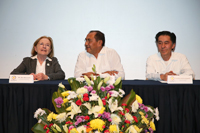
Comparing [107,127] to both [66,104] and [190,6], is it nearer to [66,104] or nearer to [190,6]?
[66,104]

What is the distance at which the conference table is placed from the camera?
215cm

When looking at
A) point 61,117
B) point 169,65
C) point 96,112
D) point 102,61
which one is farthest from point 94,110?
point 169,65

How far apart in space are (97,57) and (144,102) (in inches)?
48.9

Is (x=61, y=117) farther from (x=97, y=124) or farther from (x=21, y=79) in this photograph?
(x=21, y=79)

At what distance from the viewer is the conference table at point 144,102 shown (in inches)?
84.5

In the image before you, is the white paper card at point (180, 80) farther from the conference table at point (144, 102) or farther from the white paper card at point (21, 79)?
the white paper card at point (21, 79)

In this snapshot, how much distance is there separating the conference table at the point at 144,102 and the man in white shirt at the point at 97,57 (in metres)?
0.86

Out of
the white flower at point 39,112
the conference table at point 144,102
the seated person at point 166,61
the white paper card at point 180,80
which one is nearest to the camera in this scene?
the white flower at point 39,112

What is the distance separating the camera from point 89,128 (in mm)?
875

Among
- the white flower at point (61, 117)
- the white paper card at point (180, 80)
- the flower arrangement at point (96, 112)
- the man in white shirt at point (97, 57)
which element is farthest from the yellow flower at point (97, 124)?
the man in white shirt at point (97, 57)

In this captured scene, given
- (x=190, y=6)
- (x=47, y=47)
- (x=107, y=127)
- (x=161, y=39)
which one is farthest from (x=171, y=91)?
(x=190, y=6)

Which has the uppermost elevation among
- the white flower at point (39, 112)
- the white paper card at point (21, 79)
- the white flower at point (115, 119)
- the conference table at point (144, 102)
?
the white paper card at point (21, 79)

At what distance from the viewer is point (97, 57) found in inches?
127

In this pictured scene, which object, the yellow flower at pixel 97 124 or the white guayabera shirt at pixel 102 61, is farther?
the white guayabera shirt at pixel 102 61
